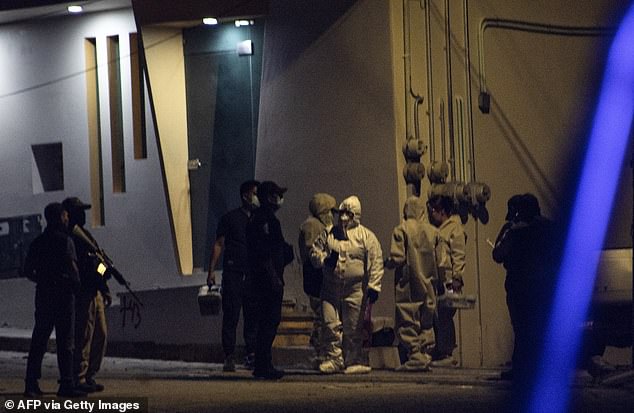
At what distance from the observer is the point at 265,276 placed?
16.1m

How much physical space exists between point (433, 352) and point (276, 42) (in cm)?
461

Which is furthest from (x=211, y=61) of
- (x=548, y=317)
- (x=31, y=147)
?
(x=548, y=317)

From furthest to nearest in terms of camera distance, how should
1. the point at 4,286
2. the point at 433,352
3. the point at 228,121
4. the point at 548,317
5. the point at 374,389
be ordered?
the point at 4,286 → the point at 228,121 → the point at 433,352 → the point at 548,317 → the point at 374,389

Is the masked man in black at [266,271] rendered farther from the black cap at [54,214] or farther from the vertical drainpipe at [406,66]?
the vertical drainpipe at [406,66]

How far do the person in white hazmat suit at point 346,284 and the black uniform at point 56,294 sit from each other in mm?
3371

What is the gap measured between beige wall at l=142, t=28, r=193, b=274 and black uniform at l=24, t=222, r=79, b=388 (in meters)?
8.05

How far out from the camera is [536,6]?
19656 mm

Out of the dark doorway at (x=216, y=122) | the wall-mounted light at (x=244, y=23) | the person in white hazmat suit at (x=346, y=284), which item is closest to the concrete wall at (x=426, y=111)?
the wall-mounted light at (x=244, y=23)

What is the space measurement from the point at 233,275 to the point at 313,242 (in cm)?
95

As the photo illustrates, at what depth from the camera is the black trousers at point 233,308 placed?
16.9 metres

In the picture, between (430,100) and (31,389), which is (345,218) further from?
(31,389)

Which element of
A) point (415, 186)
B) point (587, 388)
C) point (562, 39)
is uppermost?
point (562, 39)

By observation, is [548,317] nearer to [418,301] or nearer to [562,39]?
[418,301]
